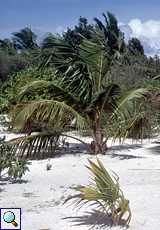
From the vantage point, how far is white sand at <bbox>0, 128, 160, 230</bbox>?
10.3 ft

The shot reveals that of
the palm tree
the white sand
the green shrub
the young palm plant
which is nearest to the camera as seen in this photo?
the young palm plant

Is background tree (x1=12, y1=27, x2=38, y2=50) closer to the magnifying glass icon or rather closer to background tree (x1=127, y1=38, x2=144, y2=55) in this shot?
background tree (x1=127, y1=38, x2=144, y2=55)

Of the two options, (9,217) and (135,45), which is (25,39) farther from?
(9,217)

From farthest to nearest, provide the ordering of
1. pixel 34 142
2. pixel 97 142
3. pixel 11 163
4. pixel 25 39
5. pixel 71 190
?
pixel 25 39 → pixel 97 142 → pixel 34 142 → pixel 11 163 → pixel 71 190

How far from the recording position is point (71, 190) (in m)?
4.58

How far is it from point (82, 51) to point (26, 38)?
2288 cm

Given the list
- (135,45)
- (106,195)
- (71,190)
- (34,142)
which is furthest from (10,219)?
(135,45)

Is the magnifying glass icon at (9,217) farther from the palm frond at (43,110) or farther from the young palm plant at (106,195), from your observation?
the palm frond at (43,110)

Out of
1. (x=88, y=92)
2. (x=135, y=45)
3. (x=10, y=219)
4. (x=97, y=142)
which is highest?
(x=135, y=45)

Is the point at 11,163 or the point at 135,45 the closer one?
the point at 11,163

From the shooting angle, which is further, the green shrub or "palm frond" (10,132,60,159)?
"palm frond" (10,132,60,159)

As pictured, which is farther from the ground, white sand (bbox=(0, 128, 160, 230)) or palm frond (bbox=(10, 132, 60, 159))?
palm frond (bbox=(10, 132, 60, 159))

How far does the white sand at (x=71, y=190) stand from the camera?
3146 millimetres

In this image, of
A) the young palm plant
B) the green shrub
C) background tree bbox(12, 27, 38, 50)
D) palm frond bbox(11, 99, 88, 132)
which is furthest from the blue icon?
background tree bbox(12, 27, 38, 50)
